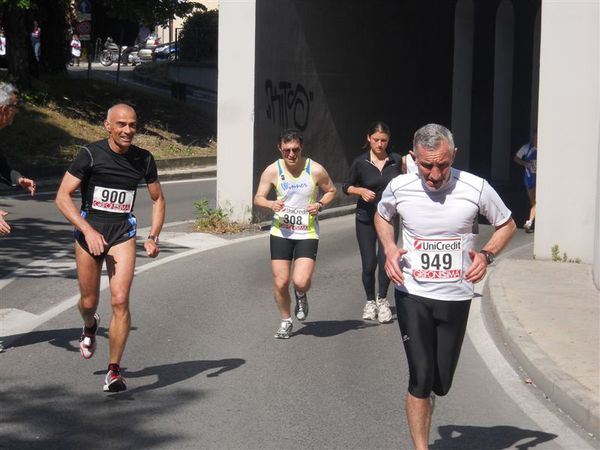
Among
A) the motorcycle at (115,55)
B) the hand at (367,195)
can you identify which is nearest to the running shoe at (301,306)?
the hand at (367,195)

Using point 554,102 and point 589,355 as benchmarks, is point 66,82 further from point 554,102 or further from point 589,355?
point 589,355

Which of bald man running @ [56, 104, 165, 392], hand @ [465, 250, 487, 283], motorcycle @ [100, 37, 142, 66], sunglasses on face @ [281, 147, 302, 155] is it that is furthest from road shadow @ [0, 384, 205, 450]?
motorcycle @ [100, 37, 142, 66]

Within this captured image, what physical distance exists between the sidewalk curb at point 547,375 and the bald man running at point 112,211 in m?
2.87

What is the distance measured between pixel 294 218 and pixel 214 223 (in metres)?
7.93

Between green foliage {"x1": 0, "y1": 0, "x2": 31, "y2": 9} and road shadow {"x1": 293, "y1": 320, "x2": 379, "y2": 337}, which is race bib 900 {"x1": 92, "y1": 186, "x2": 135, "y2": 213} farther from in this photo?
green foliage {"x1": 0, "y1": 0, "x2": 31, "y2": 9}

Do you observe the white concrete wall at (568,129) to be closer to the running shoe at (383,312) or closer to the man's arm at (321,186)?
the running shoe at (383,312)

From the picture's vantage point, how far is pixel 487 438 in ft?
22.2

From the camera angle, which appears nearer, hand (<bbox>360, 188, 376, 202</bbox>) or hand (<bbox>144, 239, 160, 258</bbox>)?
hand (<bbox>144, 239, 160, 258</bbox>)

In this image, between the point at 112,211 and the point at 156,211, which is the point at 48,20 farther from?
the point at 112,211

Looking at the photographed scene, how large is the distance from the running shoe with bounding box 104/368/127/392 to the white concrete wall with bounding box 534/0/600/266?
8105 mm

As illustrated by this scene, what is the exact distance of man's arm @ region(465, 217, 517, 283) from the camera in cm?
612

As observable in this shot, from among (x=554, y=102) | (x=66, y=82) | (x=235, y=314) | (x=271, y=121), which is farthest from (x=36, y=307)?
(x=66, y=82)

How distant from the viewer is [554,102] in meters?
14.4

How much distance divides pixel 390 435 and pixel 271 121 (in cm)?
1255
